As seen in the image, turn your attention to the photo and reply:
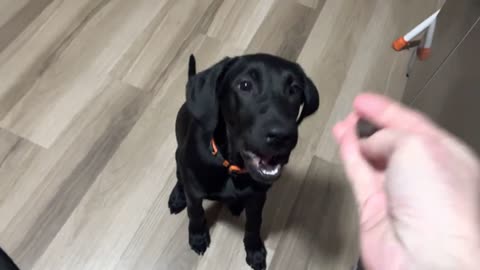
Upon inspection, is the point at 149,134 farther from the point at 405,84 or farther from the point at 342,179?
the point at 405,84

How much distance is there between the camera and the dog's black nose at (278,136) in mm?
1153

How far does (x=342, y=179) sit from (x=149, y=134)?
747mm

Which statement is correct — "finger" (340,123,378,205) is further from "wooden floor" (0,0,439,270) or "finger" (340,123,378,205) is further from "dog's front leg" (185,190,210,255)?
"wooden floor" (0,0,439,270)

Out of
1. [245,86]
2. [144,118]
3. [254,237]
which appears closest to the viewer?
[245,86]

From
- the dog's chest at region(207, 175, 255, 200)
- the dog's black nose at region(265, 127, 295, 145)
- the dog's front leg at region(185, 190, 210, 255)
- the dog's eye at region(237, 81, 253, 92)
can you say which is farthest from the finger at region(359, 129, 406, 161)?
the dog's front leg at region(185, 190, 210, 255)

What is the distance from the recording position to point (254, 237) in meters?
1.58

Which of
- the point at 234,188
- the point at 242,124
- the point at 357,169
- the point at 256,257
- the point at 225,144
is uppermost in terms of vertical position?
the point at 357,169

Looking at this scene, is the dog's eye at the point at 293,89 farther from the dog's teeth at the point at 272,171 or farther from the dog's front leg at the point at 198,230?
the dog's front leg at the point at 198,230

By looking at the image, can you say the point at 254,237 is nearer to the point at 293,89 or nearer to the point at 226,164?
the point at 226,164

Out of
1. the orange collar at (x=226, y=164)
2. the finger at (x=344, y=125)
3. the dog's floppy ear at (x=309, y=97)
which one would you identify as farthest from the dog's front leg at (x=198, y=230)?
the finger at (x=344, y=125)

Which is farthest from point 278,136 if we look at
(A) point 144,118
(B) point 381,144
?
(A) point 144,118

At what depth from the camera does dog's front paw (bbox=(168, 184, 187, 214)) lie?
5.53 feet

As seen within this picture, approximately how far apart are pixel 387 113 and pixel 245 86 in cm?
58

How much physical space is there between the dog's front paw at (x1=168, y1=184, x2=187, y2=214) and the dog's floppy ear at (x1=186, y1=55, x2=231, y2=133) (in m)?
0.46
